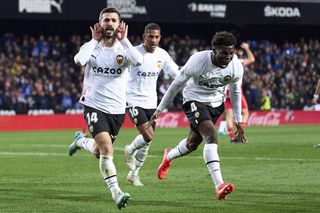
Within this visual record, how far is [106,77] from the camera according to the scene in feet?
37.8

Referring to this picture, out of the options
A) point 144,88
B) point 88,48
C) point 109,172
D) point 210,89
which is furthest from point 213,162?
point 144,88

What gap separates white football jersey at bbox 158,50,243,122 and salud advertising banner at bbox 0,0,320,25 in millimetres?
26002

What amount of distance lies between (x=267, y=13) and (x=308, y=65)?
414 centimetres

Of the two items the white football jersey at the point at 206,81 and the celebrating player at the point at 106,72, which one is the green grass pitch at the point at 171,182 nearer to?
the celebrating player at the point at 106,72

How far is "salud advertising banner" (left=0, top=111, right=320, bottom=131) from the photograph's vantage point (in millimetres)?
35594

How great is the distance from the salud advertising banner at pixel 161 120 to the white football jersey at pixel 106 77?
2392cm

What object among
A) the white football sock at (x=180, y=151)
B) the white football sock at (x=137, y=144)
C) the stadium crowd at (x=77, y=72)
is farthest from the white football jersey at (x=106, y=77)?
the stadium crowd at (x=77, y=72)

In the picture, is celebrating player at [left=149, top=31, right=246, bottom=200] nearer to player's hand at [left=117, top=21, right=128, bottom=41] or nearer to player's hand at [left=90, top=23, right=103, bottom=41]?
player's hand at [left=117, top=21, right=128, bottom=41]

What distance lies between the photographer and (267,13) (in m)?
44.1

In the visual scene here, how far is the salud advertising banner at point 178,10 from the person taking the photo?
3822 cm

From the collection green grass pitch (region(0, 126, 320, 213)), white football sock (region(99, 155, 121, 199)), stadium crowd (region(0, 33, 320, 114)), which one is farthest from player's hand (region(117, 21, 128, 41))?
stadium crowd (region(0, 33, 320, 114))

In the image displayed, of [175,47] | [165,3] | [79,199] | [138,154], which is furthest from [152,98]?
[175,47]

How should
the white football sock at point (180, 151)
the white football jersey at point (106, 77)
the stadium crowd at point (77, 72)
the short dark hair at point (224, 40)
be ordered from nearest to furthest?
1. the white football jersey at point (106, 77)
2. the short dark hair at point (224, 40)
3. the white football sock at point (180, 151)
4. the stadium crowd at point (77, 72)

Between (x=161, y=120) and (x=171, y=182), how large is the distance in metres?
24.0
